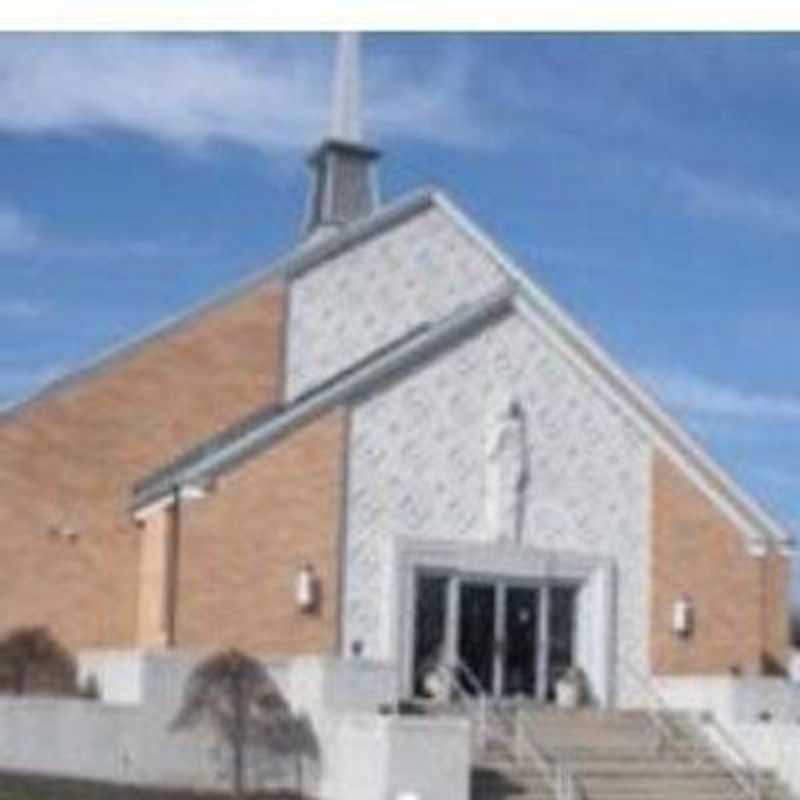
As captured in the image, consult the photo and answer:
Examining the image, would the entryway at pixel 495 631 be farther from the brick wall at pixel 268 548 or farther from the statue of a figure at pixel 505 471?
the brick wall at pixel 268 548

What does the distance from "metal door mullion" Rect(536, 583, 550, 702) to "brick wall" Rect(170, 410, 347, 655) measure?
293cm

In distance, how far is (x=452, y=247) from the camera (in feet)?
103

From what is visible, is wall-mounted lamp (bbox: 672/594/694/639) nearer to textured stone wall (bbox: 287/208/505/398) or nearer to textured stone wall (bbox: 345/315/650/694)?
textured stone wall (bbox: 345/315/650/694)

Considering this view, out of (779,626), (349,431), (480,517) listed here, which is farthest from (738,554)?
(349,431)

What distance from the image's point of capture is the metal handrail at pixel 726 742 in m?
25.2

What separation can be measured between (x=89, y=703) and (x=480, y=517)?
23.8 feet

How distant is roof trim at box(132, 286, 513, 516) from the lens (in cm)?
2698

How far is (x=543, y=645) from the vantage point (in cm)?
2897

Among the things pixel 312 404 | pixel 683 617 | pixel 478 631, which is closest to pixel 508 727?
pixel 478 631

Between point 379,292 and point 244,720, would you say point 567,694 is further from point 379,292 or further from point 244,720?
point 379,292

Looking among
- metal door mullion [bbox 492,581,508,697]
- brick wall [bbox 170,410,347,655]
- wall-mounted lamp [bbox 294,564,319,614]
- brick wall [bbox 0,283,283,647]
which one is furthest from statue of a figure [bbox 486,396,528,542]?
brick wall [bbox 0,283,283,647]

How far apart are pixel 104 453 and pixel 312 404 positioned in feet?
9.03

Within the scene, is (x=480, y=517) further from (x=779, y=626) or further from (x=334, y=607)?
(x=779, y=626)

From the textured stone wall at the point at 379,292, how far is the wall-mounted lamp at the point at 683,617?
493cm
